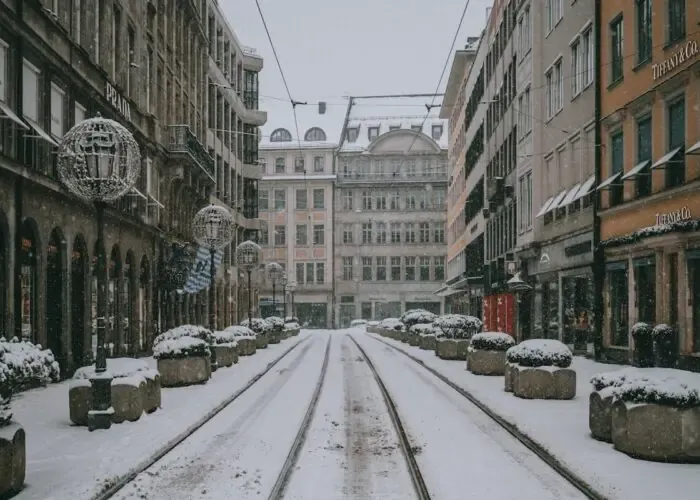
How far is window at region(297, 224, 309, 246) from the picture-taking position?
9000 cm

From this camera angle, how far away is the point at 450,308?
78.4 m

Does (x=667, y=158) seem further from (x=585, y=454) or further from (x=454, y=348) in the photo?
(x=585, y=454)

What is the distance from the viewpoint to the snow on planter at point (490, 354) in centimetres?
2117

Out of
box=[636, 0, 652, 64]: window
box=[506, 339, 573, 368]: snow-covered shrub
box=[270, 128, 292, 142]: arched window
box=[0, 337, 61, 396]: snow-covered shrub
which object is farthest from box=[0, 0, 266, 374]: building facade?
box=[270, 128, 292, 142]: arched window

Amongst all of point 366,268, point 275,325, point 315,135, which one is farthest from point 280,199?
point 275,325

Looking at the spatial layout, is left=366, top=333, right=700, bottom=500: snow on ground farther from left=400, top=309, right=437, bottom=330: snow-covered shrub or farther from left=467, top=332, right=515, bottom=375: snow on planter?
left=400, top=309, right=437, bottom=330: snow-covered shrub

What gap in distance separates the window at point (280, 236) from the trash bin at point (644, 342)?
6989 centimetres

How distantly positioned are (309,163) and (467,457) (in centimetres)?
8115

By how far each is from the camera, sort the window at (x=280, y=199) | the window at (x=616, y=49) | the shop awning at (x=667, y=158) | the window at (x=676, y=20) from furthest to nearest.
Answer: the window at (x=280, y=199) → the window at (x=616, y=49) → the window at (x=676, y=20) → the shop awning at (x=667, y=158)

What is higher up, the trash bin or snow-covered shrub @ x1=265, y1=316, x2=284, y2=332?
the trash bin

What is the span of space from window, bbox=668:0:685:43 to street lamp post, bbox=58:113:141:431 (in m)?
14.4

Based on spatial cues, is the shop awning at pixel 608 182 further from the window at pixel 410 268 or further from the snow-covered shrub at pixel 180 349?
the window at pixel 410 268

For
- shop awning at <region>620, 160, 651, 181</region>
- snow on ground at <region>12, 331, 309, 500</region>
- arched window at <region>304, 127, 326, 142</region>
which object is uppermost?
arched window at <region>304, 127, 326, 142</region>

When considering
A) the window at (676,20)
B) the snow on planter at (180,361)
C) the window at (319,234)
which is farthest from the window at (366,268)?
the snow on planter at (180,361)
